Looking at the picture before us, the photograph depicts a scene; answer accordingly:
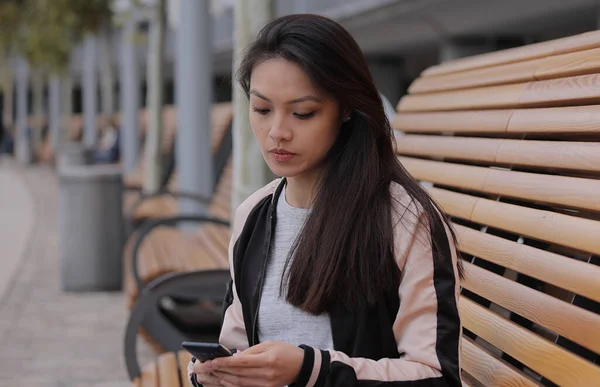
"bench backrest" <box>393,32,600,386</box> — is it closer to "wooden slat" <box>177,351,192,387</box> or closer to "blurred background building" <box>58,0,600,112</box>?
"wooden slat" <box>177,351,192,387</box>

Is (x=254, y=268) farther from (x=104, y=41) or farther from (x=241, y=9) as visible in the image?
(x=104, y=41)

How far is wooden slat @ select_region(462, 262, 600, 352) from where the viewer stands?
2.15 meters

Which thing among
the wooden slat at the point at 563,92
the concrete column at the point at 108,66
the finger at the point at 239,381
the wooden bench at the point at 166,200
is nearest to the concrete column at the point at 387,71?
the concrete column at the point at 108,66

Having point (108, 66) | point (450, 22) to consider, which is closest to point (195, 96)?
point (450, 22)

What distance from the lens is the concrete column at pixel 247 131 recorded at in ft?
17.3

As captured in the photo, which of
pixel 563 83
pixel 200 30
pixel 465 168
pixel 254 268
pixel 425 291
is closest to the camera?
pixel 425 291

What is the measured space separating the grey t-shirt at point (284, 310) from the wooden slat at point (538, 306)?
443 millimetres

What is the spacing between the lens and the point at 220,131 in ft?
34.4

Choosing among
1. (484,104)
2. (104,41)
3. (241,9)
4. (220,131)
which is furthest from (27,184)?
(484,104)

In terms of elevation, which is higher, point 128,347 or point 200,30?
point 200,30

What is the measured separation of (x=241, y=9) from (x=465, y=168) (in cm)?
245

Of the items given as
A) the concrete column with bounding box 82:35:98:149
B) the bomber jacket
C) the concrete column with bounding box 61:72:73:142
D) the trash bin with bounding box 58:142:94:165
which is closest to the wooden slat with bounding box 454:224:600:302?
the bomber jacket

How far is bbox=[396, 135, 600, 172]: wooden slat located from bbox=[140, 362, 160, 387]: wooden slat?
109cm

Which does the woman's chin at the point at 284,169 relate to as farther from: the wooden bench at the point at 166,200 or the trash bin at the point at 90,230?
the trash bin at the point at 90,230
